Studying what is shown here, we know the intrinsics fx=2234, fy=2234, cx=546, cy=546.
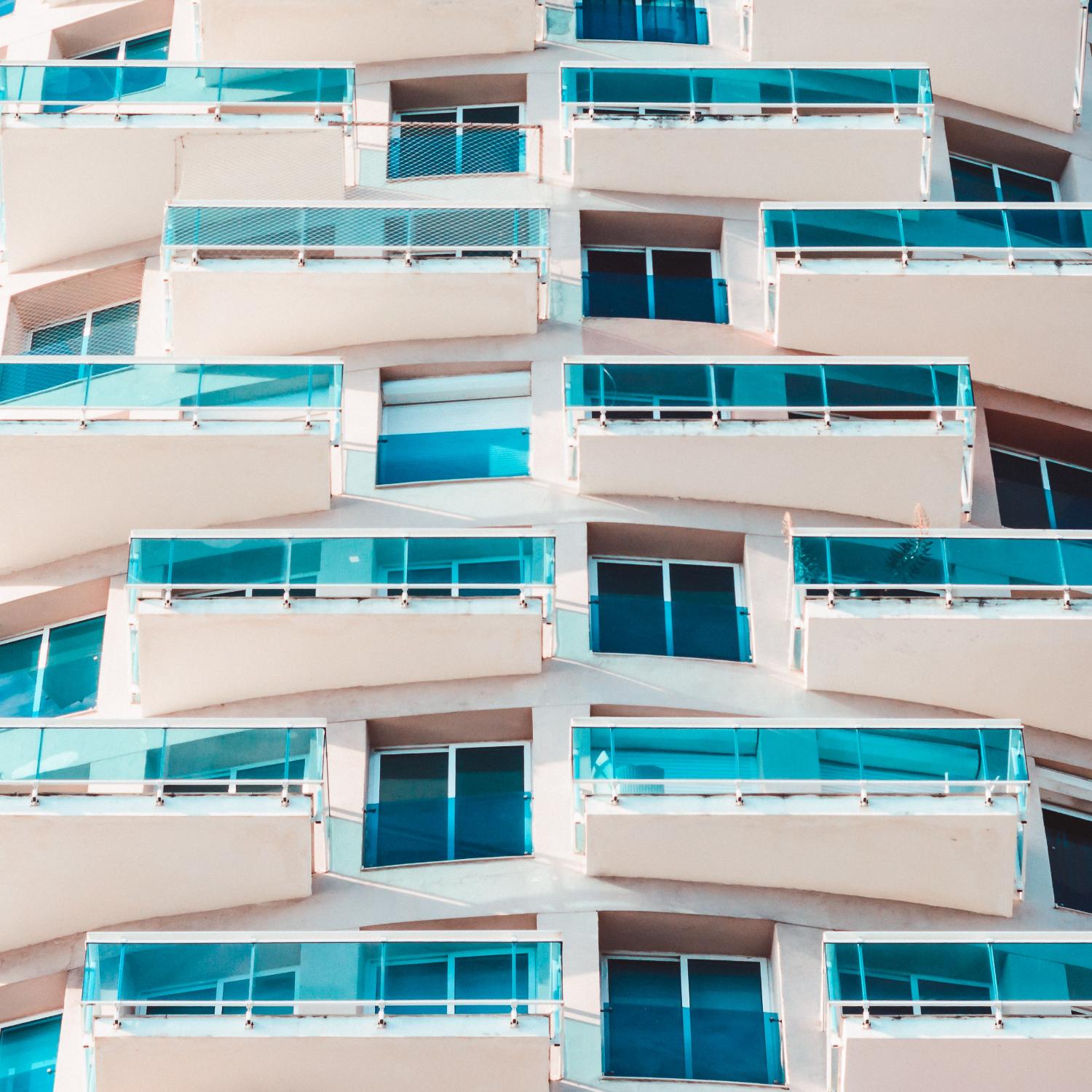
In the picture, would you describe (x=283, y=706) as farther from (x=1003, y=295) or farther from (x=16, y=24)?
(x=16, y=24)

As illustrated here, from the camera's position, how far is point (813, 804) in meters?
22.6

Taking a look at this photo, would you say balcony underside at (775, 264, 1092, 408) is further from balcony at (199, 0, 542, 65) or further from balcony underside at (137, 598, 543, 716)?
balcony at (199, 0, 542, 65)

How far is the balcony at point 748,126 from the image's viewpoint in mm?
28891

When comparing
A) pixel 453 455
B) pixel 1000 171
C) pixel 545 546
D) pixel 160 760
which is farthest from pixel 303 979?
pixel 1000 171

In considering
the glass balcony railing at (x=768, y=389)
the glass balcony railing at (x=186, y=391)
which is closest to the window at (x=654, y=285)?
the glass balcony railing at (x=768, y=389)

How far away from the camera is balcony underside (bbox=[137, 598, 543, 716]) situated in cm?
2403

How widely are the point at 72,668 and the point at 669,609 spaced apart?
6887 millimetres

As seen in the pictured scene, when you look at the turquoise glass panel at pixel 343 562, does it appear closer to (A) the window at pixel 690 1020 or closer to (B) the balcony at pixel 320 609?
Result: (B) the balcony at pixel 320 609

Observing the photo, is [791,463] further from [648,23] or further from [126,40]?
[126,40]

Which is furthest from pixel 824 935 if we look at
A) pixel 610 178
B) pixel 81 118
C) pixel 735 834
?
pixel 81 118

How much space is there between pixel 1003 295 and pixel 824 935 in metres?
9.33

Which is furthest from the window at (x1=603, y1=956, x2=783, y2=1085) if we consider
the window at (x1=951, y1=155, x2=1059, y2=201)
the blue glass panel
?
the window at (x1=951, y1=155, x2=1059, y2=201)

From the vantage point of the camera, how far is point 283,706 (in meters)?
24.5

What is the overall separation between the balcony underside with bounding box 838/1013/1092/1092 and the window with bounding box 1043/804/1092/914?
9.07 ft
